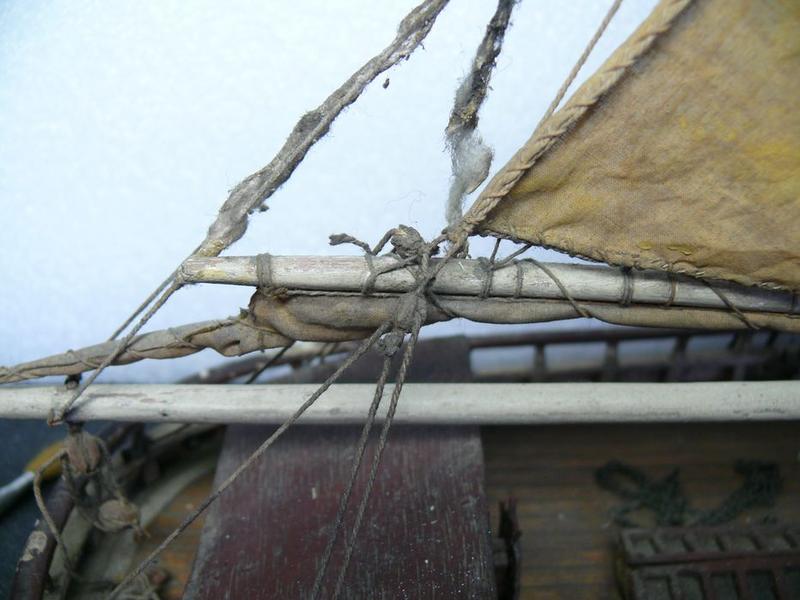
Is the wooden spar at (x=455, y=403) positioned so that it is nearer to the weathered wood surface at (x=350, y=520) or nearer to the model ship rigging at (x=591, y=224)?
the model ship rigging at (x=591, y=224)

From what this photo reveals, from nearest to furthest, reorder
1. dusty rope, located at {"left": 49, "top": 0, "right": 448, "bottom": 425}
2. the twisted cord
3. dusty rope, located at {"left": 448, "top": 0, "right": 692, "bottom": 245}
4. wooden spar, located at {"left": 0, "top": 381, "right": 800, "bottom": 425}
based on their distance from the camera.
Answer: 1. dusty rope, located at {"left": 448, "top": 0, "right": 692, "bottom": 245}
2. dusty rope, located at {"left": 49, "top": 0, "right": 448, "bottom": 425}
3. the twisted cord
4. wooden spar, located at {"left": 0, "top": 381, "right": 800, "bottom": 425}

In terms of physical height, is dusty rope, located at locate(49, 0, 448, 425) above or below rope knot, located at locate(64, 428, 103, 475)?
above

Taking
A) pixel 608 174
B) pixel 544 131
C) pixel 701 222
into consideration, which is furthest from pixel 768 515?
pixel 544 131

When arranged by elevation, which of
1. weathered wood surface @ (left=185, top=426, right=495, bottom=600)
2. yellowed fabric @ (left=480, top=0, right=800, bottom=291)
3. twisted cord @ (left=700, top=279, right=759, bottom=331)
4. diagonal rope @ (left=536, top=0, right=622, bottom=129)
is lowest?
weathered wood surface @ (left=185, top=426, right=495, bottom=600)

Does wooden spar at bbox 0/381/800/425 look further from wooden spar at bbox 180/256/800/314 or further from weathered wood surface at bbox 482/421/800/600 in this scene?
weathered wood surface at bbox 482/421/800/600

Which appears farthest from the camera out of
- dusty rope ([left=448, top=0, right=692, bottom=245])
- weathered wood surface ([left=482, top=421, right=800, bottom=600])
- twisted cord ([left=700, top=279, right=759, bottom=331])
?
weathered wood surface ([left=482, top=421, right=800, bottom=600])

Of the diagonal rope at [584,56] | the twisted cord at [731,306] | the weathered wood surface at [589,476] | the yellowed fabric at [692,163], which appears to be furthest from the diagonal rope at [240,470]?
the weathered wood surface at [589,476]

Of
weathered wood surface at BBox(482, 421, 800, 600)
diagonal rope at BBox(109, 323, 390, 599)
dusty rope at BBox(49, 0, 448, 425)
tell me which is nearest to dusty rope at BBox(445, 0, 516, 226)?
dusty rope at BBox(49, 0, 448, 425)

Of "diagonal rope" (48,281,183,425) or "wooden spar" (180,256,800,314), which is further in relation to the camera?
"diagonal rope" (48,281,183,425)

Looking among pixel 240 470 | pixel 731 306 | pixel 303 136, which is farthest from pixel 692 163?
pixel 240 470
